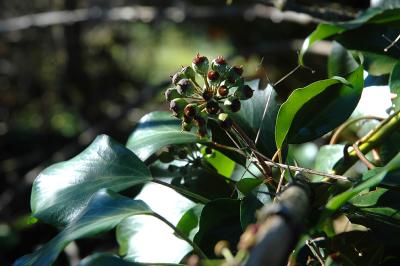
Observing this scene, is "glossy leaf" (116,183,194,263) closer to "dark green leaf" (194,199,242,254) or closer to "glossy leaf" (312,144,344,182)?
"dark green leaf" (194,199,242,254)

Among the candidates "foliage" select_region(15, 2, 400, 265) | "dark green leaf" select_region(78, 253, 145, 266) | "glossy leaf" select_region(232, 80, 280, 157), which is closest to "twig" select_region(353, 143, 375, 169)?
"foliage" select_region(15, 2, 400, 265)

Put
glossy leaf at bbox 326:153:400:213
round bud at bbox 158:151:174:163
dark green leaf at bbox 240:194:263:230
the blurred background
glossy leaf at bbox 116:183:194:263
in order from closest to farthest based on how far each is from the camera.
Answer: glossy leaf at bbox 326:153:400:213 → dark green leaf at bbox 240:194:263:230 → glossy leaf at bbox 116:183:194:263 → round bud at bbox 158:151:174:163 → the blurred background

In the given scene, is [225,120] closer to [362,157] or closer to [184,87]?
[184,87]

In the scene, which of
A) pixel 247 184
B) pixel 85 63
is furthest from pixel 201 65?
pixel 85 63

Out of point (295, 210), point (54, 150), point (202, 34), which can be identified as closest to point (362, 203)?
point (295, 210)

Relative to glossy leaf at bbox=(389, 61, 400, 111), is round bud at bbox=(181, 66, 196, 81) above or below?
above

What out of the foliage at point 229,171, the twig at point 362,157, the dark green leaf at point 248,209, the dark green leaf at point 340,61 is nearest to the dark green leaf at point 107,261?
the foliage at point 229,171

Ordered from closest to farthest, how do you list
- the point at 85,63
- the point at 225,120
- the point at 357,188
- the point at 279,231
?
the point at 279,231 → the point at 357,188 → the point at 225,120 → the point at 85,63
